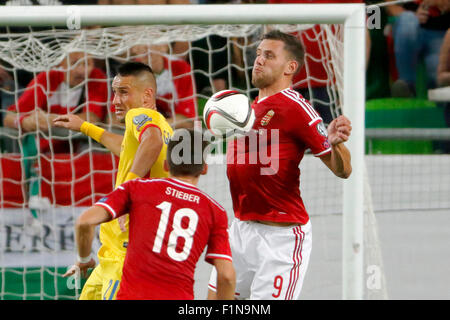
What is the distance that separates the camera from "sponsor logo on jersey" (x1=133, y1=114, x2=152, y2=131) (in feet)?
11.8

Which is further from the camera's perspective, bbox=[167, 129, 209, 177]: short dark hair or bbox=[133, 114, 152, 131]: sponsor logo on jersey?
bbox=[133, 114, 152, 131]: sponsor logo on jersey

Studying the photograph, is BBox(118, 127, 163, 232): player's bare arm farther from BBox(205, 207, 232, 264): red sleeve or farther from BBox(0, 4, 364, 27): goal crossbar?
BBox(205, 207, 232, 264): red sleeve

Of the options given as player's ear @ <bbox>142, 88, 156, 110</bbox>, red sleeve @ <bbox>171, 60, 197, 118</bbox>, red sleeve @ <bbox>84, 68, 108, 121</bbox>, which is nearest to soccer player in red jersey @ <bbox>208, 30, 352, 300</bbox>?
player's ear @ <bbox>142, 88, 156, 110</bbox>

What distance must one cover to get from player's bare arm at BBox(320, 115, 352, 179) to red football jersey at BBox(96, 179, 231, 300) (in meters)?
0.62

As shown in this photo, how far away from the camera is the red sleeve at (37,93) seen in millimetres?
5012

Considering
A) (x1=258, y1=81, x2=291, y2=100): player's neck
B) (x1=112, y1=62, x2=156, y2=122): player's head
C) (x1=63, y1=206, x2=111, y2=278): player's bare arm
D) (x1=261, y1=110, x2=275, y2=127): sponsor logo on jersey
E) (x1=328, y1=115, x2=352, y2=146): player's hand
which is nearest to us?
(x1=63, y1=206, x2=111, y2=278): player's bare arm

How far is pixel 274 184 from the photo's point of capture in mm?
3539

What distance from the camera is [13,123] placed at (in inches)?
195

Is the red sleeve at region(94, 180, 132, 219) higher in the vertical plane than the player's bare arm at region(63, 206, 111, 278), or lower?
higher

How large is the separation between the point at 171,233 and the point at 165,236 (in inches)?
1.0

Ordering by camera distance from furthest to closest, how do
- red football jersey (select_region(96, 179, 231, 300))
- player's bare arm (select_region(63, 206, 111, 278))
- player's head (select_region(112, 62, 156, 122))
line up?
player's head (select_region(112, 62, 156, 122)) → red football jersey (select_region(96, 179, 231, 300)) → player's bare arm (select_region(63, 206, 111, 278))

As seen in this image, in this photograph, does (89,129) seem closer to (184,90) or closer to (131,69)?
(131,69)

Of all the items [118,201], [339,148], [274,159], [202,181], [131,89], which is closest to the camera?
[118,201]

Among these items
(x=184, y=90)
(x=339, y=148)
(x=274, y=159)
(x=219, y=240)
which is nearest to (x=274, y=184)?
(x=274, y=159)
